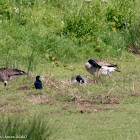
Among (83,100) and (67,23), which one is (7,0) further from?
(83,100)

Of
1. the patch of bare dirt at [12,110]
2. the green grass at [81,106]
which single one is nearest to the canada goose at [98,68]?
the green grass at [81,106]

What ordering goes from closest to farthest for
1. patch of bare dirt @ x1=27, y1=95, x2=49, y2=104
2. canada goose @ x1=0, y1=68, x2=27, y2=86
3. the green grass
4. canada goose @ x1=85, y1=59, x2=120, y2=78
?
the green grass → patch of bare dirt @ x1=27, y1=95, x2=49, y2=104 → canada goose @ x1=0, y1=68, x2=27, y2=86 → canada goose @ x1=85, y1=59, x2=120, y2=78

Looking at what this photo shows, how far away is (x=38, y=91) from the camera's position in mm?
10609

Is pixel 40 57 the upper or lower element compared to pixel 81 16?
lower

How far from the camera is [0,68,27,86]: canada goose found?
37.8ft

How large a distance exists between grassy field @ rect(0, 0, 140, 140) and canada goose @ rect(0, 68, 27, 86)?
0.20 meters

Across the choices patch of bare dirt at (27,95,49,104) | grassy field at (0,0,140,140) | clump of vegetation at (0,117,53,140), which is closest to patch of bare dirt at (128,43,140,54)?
grassy field at (0,0,140,140)

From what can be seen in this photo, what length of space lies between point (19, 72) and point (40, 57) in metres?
3.01

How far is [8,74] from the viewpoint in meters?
11.4

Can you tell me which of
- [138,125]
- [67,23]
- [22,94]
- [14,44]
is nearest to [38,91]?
[22,94]

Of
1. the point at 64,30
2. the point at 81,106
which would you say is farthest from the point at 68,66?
the point at 81,106

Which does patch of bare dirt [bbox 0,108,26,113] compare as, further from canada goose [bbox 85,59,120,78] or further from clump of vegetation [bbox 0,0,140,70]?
clump of vegetation [bbox 0,0,140,70]

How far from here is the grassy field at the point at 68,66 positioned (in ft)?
24.9

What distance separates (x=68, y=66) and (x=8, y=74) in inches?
125
